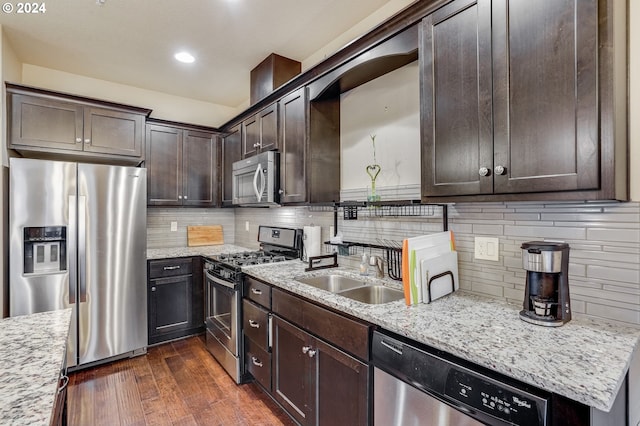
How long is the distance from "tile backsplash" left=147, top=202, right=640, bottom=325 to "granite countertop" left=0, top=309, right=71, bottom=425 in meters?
1.69

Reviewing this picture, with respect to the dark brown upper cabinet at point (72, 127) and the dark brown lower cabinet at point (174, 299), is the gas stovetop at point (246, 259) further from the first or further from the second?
the dark brown upper cabinet at point (72, 127)

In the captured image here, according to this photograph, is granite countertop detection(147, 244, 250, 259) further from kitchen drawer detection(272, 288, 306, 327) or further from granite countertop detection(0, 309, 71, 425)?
granite countertop detection(0, 309, 71, 425)

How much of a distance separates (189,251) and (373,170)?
2262 millimetres

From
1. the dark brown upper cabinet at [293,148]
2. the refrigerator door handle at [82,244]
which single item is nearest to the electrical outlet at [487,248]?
the dark brown upper cabinet at [293,148]

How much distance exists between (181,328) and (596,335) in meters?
3.24

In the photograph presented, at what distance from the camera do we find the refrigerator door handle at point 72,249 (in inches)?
100

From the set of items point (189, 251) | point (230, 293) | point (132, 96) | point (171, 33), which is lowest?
point (230, 293)

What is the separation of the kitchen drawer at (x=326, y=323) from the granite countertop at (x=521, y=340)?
2.4 inches

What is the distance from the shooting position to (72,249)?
101 inches

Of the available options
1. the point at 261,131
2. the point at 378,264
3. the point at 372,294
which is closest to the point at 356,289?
the point at 372,294

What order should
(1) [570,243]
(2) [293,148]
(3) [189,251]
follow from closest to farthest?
(1) [570,243]
(2) [293,148]
(3) [189,251]

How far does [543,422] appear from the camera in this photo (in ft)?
2.76

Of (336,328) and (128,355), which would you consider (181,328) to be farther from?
(336,328)

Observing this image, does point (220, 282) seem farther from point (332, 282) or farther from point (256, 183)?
point (332, 282)
